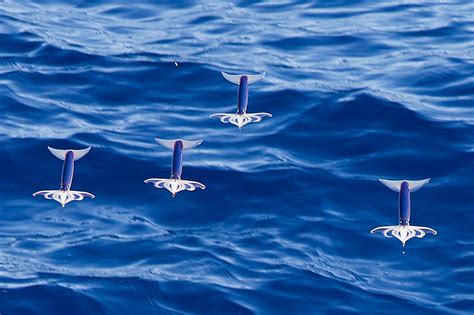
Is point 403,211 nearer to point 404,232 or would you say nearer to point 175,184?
point 404,232

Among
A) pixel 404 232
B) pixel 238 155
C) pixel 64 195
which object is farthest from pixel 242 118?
pixel 404 232

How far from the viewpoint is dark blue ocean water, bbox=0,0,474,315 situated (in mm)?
16891

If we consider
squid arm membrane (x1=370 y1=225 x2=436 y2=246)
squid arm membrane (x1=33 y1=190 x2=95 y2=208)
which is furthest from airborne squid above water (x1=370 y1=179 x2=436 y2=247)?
squid arm membrane (x1=33 y1=190 x2=95 y2=208)

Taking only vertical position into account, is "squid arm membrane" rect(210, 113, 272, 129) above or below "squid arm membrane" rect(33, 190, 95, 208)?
above

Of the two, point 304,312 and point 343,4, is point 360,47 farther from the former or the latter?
point 304,312

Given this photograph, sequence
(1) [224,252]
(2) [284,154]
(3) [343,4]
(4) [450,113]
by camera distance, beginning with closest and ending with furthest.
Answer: (1) [224,252] → (2) [284,154] → (4) [450,113] → (3) [343,4]

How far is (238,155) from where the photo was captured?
20.1 meters

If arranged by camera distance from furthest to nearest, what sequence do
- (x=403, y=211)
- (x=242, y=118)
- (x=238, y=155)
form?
(x=238, y=155) → (x=242, y=118) → (x=403, y=211)

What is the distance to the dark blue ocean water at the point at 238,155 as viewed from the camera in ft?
55.4

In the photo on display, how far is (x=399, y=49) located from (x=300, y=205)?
6766 mm

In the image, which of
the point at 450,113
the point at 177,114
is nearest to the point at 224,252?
the point at 177,114

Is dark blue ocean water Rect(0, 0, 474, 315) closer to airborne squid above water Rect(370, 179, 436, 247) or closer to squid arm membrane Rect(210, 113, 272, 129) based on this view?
squid arm membrane Rect(210, 113, 272, 129)

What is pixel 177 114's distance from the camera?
21.6 meters

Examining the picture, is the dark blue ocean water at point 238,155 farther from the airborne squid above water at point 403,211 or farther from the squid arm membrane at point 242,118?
the airborne squid above water at point 403,211
